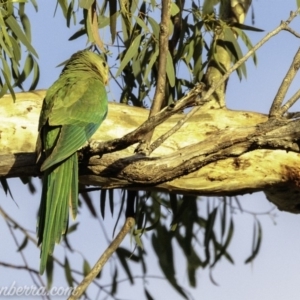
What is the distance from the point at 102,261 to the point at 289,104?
91cm

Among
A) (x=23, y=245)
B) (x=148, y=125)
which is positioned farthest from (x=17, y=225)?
(x=148, y=125)

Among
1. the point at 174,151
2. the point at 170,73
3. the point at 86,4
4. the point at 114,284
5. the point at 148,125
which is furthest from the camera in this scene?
the point at 114,284

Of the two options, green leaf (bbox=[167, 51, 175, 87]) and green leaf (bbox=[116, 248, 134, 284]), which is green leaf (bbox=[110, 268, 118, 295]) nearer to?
green leaf (bbox=[116, 248, 134, 284])

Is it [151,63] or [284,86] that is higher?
[284,86]

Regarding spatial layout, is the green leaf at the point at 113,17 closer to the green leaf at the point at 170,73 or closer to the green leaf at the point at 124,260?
the green leaf at the point at 170,73

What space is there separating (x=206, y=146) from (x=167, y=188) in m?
0.59

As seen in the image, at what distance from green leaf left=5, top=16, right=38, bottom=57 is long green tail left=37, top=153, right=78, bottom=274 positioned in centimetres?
69

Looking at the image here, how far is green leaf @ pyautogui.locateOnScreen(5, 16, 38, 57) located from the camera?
134 inches

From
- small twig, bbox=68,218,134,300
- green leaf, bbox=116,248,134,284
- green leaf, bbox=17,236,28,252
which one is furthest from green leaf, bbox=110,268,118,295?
small twig, bbox=68,218,134,300

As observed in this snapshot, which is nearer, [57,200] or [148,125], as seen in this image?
[148,125]

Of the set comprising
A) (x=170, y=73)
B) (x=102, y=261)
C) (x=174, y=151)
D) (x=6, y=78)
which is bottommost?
(x=102, y=261)

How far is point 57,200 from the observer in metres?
2.83

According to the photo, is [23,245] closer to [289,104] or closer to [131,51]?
[131,51]

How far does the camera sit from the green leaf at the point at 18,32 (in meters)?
3.40
